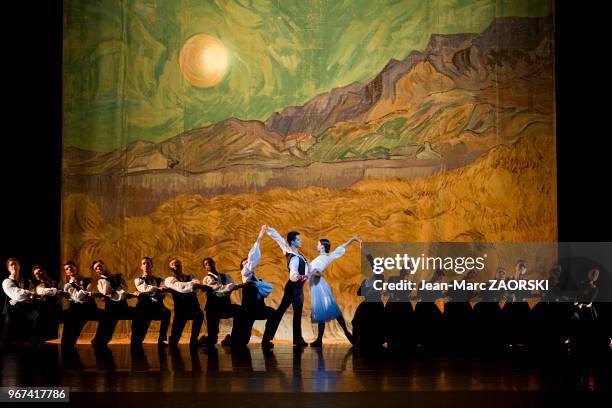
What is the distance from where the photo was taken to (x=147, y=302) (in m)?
11.4

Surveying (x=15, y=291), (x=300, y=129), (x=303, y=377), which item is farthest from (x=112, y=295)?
(x=303, y=377)

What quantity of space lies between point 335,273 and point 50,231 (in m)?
4.55

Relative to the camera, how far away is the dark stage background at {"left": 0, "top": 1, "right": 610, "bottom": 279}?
42.3 ft

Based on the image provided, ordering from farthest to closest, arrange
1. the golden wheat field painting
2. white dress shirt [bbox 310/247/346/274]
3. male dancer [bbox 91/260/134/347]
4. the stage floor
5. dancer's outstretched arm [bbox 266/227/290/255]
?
the golden wheat field painting
white dress shirt [bbox 310/247/346/274]
dancer's outstretched arm [bbox 266/227/290/255]
male dancer [bbox 91/260/134/347]
the stage floor

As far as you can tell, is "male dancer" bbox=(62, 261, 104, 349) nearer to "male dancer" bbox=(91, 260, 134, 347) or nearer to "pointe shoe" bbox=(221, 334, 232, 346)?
"male dancer" bbox=(91, 260, 134, 347)

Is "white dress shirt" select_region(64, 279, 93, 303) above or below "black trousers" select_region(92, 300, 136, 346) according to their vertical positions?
above

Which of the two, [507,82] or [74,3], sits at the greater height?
[74,3]

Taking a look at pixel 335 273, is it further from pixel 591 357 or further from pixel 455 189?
pixel 591 357

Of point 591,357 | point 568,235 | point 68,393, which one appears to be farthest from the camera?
point 568,235

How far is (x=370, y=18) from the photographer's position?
46.1 ft

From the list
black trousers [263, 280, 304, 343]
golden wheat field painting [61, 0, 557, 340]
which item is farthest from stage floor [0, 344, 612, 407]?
golden wheat field painting [61, 0, 557, 340]

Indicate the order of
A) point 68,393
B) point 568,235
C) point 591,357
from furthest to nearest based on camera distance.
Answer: point 568,235 → point 591,357 → point 68,393

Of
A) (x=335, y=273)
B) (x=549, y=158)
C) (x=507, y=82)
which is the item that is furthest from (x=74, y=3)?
(x=549, y=158)

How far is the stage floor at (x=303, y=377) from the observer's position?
6.06 metres
